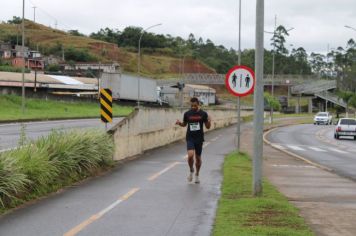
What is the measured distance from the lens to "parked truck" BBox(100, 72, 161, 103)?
49.6m

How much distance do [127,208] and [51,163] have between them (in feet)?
9.46

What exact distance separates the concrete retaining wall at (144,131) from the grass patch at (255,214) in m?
6.28

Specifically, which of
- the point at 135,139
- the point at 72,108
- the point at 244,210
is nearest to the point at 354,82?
the point at 72,108

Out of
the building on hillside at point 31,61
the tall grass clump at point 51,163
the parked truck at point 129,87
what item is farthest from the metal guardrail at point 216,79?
the tall grass clump at point 51,163

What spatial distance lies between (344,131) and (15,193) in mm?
36291

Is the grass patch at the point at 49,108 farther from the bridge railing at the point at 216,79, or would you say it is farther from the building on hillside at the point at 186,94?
the bridge railing at the point at 216,79

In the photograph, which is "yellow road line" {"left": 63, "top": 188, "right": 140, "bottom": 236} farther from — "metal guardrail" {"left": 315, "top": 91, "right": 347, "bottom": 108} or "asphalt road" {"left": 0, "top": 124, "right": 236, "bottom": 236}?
"metal guardrail" {"left": 315, "top": 91, "right": 347, "bottom": 108}

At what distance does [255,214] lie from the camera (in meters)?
9.24

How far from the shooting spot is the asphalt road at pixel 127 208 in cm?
836

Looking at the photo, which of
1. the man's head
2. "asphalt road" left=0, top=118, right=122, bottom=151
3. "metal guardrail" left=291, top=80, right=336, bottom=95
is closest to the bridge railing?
"metal guardrail" left=291, top=80, right=336, bottom=95

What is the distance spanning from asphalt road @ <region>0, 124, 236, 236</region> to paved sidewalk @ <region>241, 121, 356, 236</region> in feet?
4.85

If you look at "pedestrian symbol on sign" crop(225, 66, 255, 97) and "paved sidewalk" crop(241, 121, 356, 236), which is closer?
"paved sidewalk" crop(241, 121, 356, 236)

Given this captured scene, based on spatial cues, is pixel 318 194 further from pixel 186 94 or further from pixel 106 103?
pixel 186 94

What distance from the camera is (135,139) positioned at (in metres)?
20.9
